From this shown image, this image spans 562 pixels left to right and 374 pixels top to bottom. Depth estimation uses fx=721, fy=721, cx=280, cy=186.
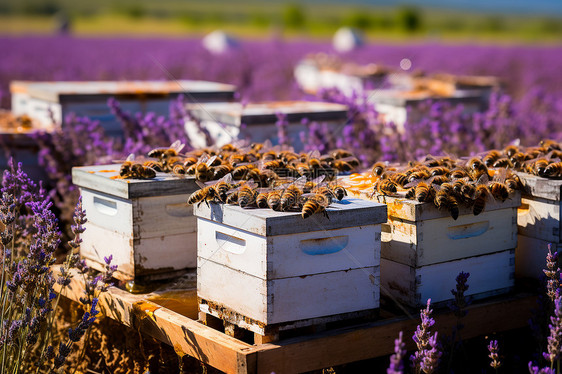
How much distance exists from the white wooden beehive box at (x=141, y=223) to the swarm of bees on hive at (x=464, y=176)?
3.29ft

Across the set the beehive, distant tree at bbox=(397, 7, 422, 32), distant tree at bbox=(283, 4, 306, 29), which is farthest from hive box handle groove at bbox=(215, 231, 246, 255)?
distant tree at bbox=(283, 4, 306, 29)

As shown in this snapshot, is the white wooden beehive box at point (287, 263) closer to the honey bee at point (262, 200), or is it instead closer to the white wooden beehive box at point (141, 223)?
the honey bee at point (262, 200)

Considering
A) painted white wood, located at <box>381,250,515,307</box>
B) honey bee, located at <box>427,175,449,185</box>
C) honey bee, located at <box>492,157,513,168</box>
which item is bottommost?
painted white wood, located at <box>381,250,515,307</box>

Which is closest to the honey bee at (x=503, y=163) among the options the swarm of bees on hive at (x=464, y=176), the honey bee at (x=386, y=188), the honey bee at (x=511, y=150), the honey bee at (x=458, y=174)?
the swarm of bees on hive at (x=464, y=176)

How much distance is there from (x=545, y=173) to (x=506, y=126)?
2955 millimetres

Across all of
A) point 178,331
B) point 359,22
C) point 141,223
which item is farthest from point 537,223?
point 359,22

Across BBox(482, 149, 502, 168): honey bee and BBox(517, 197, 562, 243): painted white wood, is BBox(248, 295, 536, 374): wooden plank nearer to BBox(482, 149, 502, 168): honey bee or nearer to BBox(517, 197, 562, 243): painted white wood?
BBox(517, 197, 562, 243): painted white wood

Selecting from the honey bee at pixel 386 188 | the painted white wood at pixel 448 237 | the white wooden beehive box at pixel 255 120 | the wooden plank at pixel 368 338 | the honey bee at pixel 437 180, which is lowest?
the wooden plank at pixel 368 338

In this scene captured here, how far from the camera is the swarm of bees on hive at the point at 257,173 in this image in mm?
3062

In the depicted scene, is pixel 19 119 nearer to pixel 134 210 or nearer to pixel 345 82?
pixel 134 210

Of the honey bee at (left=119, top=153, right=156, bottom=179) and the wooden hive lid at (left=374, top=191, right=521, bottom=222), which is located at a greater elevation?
the honey bee at (left=119, top=153, right=156, bottom=179)

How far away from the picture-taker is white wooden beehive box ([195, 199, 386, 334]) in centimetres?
293

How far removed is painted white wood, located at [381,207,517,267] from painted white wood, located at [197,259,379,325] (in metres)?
0.24

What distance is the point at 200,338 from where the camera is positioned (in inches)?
120
